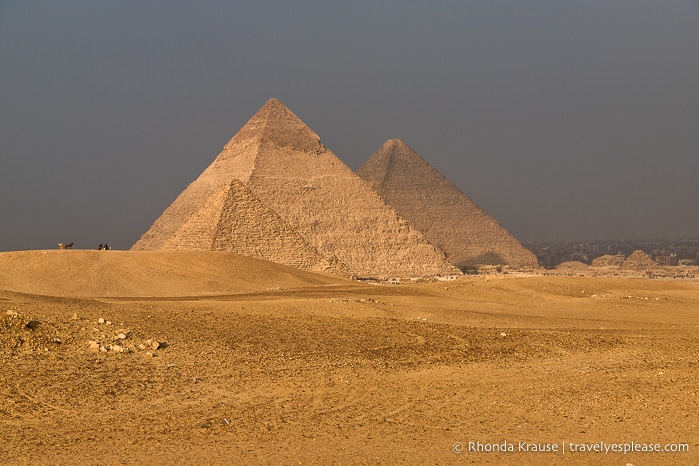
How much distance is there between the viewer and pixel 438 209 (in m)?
87.6

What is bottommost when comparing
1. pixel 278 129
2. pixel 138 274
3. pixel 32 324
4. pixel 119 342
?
pixel 119 342

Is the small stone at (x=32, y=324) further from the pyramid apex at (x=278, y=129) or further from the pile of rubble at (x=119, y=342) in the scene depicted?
the pyramid apex at (x=278, y=129)

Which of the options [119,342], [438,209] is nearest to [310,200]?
[438,209]

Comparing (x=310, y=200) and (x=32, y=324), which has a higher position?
(x=310, y=200)

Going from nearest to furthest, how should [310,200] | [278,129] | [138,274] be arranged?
[138,274] → [310,200] → [278,129]

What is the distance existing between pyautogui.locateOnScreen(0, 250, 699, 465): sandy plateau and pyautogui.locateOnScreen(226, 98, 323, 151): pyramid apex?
5546 centimetres

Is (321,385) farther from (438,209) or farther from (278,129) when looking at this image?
(438,209)

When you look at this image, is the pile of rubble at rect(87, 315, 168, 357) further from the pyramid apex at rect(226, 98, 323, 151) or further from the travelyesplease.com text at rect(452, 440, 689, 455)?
the pyramid apex at rect(226, 98, 323, 151)

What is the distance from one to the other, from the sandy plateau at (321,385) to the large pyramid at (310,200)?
3952 cm

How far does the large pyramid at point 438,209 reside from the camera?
84000mm

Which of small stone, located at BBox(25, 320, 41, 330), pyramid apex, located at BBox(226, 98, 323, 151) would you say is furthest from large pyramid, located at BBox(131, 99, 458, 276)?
small stone, located at BBox(25, 320, 41, 330)

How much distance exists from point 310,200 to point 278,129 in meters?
8.51

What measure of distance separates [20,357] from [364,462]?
14.5 feet

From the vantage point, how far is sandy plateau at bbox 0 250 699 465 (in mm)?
6551
